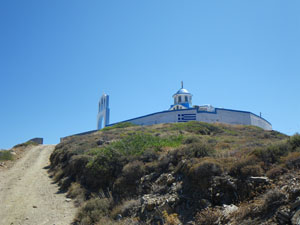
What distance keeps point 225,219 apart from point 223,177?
1899 mm

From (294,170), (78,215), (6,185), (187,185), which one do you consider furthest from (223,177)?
(6,185)

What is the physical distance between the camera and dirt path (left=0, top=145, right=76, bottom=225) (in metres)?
11.0

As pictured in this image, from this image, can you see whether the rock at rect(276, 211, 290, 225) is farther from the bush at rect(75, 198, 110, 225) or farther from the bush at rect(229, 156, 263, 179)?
the bush at rect(75, 198, 110, 225)

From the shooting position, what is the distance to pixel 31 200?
13547 mm

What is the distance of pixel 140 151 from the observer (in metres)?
14.4

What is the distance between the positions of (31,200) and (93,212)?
17.1 ft

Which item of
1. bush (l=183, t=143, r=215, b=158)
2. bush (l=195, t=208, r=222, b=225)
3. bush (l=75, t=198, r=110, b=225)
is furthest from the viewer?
bush (l=183, t=143, r=215, b=158)

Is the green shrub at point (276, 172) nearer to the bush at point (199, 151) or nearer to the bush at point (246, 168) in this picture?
the bush at point (246, 168)

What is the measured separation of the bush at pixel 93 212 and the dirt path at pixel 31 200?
586 mm

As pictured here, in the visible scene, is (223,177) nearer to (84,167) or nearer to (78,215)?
(78,215)

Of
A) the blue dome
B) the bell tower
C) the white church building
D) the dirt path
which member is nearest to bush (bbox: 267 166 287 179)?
the dirt path

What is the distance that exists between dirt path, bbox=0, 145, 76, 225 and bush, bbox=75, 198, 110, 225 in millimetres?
586

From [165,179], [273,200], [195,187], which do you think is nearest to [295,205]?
[273,200]

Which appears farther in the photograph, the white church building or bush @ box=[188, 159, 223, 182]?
the white church building
